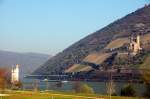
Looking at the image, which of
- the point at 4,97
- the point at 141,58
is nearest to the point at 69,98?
the point at 4,97

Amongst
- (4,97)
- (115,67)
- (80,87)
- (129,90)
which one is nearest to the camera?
(4,97)

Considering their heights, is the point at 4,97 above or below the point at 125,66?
below

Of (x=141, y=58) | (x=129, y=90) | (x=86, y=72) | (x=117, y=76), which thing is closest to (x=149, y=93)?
(x=129, y=90)

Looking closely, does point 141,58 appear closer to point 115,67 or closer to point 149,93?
point 115,67

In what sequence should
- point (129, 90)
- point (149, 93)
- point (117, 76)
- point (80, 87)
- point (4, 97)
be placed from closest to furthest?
1. point (4, 97)
2. point (149, 93)
3. point (129, 90)
4. point (80, 87)
5. point (117, 76)

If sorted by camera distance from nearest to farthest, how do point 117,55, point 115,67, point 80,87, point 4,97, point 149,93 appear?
point 4,97 < point 149,93 < point 80,87 < point 115,67 < point 117,55

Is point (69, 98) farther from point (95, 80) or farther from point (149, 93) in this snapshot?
point (95, 80)

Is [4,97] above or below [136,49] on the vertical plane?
below

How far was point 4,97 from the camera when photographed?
137 feet

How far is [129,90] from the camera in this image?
53.1 meters

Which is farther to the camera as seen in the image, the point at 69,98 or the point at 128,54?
the point at 128,54

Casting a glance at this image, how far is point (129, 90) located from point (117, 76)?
122 meters

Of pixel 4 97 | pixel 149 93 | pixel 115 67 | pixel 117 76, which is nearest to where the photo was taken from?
pixel 4 97

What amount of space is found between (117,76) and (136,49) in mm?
23845
